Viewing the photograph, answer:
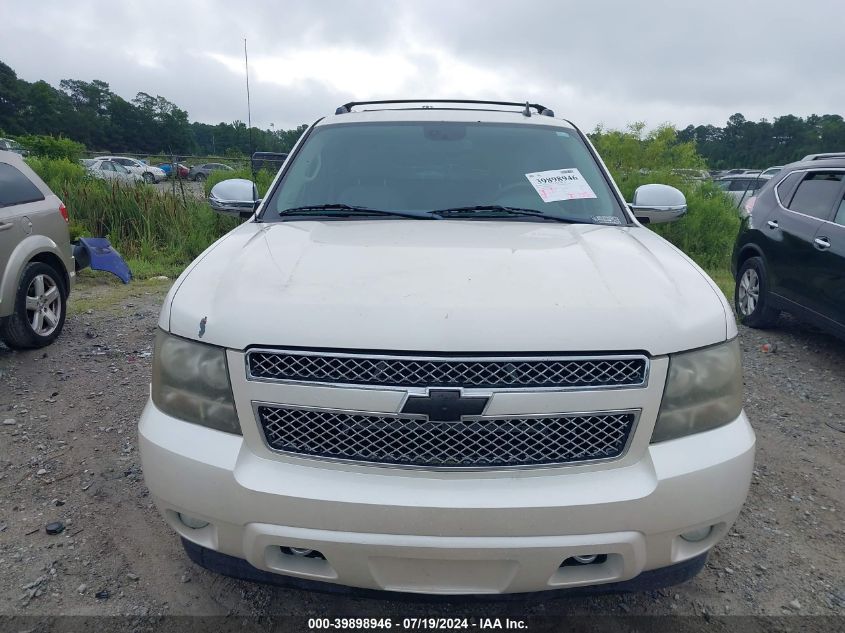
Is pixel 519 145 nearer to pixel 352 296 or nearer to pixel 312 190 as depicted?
pixel 312 190

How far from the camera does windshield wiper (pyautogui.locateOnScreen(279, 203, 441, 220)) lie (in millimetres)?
2654

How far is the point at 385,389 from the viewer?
162 centimetres

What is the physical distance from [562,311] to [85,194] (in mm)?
10116

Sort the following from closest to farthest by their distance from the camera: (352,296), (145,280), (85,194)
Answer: (352,296), (145,280), (85,194)

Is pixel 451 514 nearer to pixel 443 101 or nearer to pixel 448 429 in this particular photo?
pixel 448 429

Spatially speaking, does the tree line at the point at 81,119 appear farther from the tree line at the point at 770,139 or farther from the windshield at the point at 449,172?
the windshield at the point at 449,172

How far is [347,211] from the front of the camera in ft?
8.86

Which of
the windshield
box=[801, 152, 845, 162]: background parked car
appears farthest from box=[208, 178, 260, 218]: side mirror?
box=[801, 152, 845, 162]: background parked car

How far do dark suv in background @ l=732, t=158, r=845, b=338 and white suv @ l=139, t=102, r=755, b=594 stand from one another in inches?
143

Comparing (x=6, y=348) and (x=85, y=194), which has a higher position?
(x=85, y=194)

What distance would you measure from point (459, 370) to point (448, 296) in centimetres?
24

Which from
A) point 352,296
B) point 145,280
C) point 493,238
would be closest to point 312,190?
point 493,238

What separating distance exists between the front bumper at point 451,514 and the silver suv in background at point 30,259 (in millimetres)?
3731

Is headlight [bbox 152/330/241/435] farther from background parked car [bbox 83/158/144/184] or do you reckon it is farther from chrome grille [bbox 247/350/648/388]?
background parked car [bbox 83/158/144/184]
